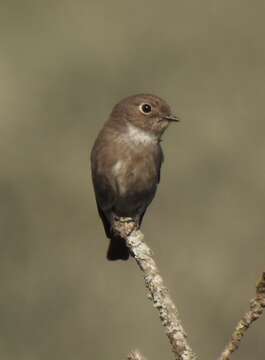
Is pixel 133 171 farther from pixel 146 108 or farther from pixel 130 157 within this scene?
pixel 146 108

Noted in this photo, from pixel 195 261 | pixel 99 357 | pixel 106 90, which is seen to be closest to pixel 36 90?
pixel 106 90

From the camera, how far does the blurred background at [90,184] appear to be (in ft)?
48.5

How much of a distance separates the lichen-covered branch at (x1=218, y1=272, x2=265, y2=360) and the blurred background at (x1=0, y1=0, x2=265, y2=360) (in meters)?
10.2

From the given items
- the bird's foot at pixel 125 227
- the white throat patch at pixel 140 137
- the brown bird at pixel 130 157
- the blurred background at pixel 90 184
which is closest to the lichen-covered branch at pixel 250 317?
the bird's foot at pixel 125 227

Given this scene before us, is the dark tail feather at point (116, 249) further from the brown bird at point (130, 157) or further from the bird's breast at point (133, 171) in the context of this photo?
the bird's breast at point (133, 171)

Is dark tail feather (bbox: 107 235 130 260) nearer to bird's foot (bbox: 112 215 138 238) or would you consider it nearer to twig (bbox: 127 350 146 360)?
bird's foot (bbox: 112 215 138 238)

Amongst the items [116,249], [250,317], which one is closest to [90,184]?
[116,249]

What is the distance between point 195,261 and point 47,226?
2302 mm

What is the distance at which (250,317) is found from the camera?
11.3 feet

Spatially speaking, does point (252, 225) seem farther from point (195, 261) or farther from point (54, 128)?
point (54, 128)

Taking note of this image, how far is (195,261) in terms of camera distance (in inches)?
636

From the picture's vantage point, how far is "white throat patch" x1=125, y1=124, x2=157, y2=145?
8.31 metres

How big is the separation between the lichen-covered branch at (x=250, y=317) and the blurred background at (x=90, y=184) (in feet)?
33.5

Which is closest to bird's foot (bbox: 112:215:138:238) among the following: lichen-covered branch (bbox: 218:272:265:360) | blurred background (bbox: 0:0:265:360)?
lichen-covered branch (bbox: 218:272:265:360)
